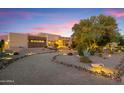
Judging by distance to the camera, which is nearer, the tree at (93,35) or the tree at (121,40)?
the tree at (121,40)

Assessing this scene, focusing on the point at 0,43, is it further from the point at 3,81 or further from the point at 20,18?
the point at 3,81

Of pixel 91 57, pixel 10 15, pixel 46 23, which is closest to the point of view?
pixel 10 15

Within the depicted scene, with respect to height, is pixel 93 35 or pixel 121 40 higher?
pixel 93 35

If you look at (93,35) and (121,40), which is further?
(93,35)

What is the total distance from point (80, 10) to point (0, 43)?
5090 millimetres

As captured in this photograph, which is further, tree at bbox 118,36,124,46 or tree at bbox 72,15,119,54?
tree at bbox 72,15,119,54

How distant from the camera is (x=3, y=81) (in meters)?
6.96

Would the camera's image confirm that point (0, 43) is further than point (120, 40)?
Yes

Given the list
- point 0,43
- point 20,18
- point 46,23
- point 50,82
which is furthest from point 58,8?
point 0,43

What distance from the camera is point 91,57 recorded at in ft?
37.4

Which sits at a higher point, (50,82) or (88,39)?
(88,39)
